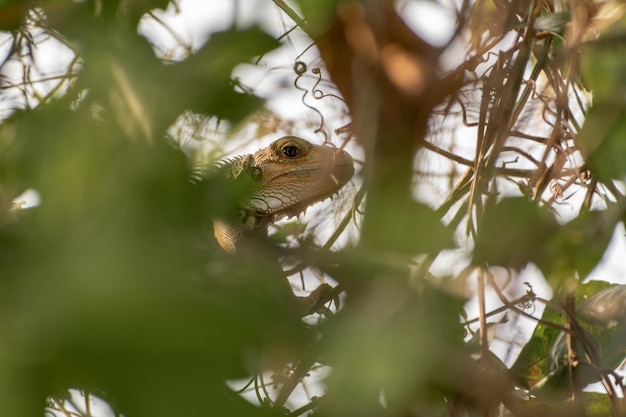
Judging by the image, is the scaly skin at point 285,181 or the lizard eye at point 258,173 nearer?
the lizard eye at point 258,173

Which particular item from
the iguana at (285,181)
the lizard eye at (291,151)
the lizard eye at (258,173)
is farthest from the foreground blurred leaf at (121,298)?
the lizard eye at (291,151)

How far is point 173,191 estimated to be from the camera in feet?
1.45

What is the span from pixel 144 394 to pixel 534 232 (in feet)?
1.52

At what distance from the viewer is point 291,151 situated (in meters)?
3.14

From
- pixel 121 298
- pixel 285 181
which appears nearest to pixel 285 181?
pixel 285 181

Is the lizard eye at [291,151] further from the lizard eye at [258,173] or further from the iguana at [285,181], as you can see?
the lizard eye at [258,173]

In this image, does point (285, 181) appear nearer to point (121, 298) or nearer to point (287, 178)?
point (287, 178)

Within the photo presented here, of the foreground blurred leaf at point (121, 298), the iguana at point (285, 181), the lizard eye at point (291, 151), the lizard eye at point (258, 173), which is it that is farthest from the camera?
the lizard eye at point (291, 151)

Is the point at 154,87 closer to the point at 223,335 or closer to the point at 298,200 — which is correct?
the point at 223,335

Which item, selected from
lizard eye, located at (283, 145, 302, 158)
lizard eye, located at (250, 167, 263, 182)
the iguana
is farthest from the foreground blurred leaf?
lizard eye, located at (283, 145, 302, 158)

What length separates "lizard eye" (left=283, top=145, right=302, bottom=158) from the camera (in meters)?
3.12

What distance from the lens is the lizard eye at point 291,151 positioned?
3123mm

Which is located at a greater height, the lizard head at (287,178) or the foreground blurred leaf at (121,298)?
the lizard head at (287,178)

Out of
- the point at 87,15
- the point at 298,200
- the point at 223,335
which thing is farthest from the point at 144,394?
the point at 298,200
